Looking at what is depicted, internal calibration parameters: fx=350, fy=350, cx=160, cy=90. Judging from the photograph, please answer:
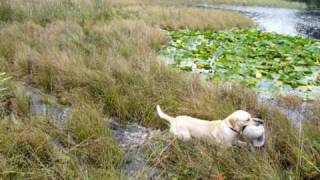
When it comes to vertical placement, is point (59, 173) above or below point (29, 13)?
below

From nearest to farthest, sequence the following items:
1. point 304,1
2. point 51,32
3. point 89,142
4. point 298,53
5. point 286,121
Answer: point 89,142 < point 286,121 < point 298,53 < point 51,32 < point 304,1

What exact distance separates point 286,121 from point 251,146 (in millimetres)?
874

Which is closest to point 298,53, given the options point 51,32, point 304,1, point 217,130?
point 217,130

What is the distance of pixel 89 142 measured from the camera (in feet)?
12.3

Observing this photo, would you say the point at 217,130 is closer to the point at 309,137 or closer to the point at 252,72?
the point at 309,137

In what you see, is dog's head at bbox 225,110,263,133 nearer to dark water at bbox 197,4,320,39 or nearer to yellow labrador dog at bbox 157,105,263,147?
yellow labrador dog at bbox 157,105,263,147

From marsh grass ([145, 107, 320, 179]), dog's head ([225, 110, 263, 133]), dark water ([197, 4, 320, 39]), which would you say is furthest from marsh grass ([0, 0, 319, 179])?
dark water ([197, 4, 320, 39])

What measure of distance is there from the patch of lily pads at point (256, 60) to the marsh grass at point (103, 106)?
2.60 ft

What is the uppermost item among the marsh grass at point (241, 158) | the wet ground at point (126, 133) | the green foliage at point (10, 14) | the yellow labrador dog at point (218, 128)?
the green foliage at point (10, 14)

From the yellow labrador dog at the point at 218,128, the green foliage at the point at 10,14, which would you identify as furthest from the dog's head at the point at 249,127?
the green foliage at the point at 10,14

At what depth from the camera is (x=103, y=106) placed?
480 centimetres

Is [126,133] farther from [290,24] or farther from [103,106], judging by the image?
[290,24]

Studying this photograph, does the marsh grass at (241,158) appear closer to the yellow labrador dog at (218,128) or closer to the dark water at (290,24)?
the yellow labrador dog at (218,128)

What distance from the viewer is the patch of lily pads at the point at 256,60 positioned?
589cm
